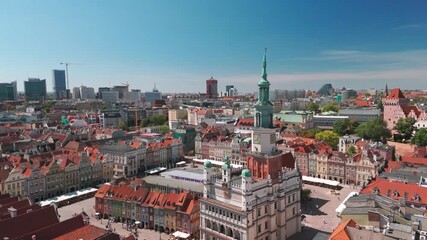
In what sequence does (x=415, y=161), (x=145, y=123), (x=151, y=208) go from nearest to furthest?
(x=151, y=208) < (x=415, y=161) < (x=145, y=123)

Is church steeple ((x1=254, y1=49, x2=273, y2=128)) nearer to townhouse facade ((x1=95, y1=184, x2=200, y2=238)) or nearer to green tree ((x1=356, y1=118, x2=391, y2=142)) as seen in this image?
townhouse facade ((x1=95, y1=184, x2=200, y2=238))

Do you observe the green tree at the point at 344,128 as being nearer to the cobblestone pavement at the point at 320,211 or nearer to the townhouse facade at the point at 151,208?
the cobblestone pavement at the point at 320,211

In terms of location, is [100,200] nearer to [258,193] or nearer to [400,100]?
[258,193]

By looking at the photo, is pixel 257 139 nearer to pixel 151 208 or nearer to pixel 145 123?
pixel 151 208

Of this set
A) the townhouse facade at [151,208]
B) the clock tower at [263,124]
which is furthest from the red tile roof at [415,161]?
the townhouse facade at [151,208]

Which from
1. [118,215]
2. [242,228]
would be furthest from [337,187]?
[118,215]

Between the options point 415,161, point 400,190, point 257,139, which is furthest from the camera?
point 415,161

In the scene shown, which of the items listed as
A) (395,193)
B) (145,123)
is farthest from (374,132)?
(145,123)
